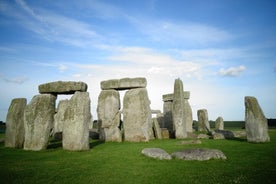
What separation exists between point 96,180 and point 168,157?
2.59 m

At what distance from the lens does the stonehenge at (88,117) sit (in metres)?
9.28

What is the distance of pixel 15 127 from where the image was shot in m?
10.3

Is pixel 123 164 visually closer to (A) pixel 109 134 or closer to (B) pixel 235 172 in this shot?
(B) pixel 235 172

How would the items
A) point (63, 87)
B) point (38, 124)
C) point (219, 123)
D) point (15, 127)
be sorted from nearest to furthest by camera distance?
point (38, 124) → point (63, 87) → point (15, 127) → point (219, 123)

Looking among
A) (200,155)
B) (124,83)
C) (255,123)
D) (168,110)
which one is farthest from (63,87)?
(168,110)

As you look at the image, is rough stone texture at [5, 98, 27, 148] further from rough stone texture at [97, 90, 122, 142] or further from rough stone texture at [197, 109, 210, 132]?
rough stone texture at [197, 109, 210, 132]

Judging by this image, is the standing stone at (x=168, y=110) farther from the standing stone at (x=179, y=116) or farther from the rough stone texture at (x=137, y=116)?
the rough stone texture at (x=137, y=116)

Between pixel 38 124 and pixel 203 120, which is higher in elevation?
pixel 38 124

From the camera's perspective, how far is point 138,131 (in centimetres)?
1290

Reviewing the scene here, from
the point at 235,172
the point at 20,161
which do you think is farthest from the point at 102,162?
the point at 235,172

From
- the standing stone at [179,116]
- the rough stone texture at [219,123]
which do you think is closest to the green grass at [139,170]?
the standing stone at [179,116]

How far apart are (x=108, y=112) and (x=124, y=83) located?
79.5 inches

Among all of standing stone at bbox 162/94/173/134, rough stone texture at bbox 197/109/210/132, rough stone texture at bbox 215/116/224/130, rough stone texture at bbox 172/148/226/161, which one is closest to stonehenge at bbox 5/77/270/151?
rough stone texture at bbox 172/148/226/161

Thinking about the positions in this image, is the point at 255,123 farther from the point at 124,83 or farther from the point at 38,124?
the point at 38,124
